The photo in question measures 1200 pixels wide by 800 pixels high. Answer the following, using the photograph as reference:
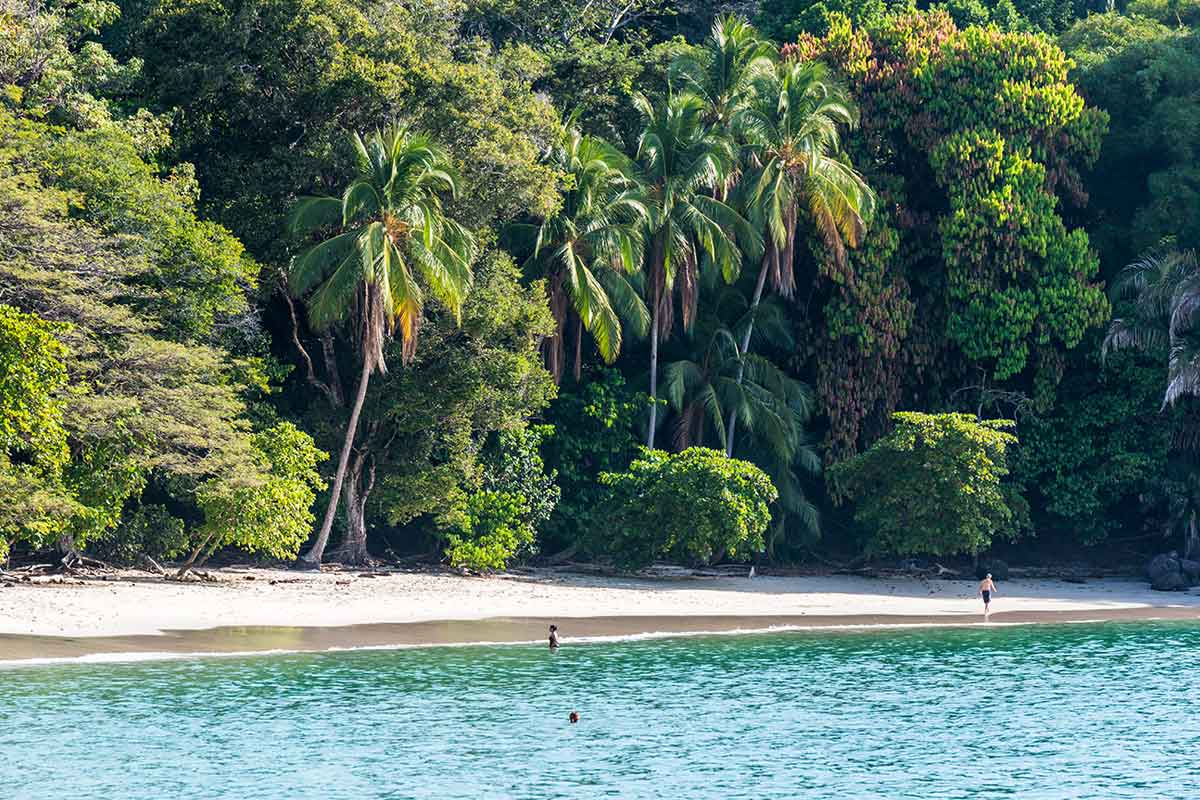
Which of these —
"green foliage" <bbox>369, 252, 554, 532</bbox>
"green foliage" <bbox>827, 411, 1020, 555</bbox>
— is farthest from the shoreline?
"green foliage" <bbox>369, 252, 554, 532</bbox>

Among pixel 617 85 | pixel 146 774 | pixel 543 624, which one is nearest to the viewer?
pixel 146 774

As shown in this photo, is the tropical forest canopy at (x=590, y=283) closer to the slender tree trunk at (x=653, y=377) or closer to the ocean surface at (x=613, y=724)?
the slender tree trunk at (x=653, y=377)

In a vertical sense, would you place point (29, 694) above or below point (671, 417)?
below

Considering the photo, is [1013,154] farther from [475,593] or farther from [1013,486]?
[475,593]

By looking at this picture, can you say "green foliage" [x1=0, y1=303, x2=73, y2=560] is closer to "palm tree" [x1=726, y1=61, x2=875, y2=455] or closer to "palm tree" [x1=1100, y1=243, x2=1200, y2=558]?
"palm tree" [x1=726, y1=61, x2=875, y2=455]

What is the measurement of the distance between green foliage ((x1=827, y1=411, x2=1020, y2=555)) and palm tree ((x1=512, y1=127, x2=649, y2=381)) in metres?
7.42

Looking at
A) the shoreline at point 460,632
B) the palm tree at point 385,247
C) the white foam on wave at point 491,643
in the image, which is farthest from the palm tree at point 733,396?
the palm tree at point 385,247

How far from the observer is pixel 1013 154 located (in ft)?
150

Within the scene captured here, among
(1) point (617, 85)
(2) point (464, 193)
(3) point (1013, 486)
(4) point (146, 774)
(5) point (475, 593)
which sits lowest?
(4) point (146, 774)

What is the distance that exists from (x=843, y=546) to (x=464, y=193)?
16.0m

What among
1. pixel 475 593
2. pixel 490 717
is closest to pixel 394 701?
pixel 490 717

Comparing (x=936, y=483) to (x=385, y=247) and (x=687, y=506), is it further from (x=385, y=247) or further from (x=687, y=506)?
(x=385, y=247)

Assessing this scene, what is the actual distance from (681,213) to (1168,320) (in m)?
13.8

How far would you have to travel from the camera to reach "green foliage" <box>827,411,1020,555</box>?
140 ft
